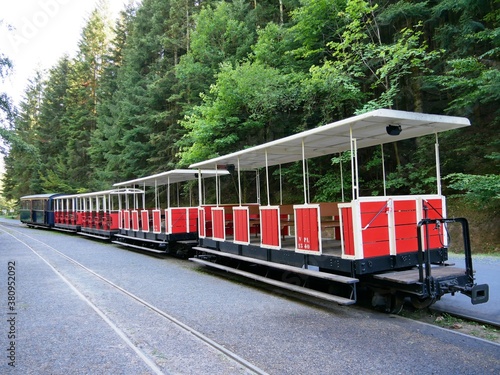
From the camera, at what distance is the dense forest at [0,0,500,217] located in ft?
39.6

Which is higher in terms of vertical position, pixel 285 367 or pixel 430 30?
pixel 430 30

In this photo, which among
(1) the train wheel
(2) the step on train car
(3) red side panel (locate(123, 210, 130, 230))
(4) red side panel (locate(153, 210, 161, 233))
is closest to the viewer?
(2) the step on train car

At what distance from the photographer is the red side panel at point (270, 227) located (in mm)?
7332

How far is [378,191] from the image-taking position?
14812 millimetres

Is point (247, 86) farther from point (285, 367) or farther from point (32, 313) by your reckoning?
point (285, 367)

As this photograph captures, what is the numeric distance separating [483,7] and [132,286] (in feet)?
44.6

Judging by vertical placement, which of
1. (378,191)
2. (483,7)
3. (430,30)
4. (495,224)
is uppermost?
(430,30)

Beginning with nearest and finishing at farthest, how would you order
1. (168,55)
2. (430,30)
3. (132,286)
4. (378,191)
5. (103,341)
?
(103,341), (132,286), (378,191), (430,30), (168,55)

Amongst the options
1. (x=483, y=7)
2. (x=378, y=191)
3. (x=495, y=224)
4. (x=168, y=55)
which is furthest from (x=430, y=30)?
(x=168, y=55)

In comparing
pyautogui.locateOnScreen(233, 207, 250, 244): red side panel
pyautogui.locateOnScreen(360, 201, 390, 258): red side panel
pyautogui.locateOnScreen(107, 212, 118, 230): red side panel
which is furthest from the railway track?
pyautogui.locateOnScreen(107, 212, 118, 230): red side panel

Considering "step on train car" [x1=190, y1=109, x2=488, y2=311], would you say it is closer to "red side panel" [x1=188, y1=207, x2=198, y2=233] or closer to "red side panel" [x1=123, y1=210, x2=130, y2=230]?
"red side panel" [x1=188, y1=207, x2=198, y2=233]

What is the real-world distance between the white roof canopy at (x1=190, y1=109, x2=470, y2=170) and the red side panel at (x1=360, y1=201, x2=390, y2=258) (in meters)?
1.25

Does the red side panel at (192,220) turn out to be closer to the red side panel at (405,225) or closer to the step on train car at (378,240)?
the step on train car at (378,240)

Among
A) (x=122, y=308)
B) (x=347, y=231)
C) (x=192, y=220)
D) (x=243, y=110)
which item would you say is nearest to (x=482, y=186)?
(x=347, y=231)
